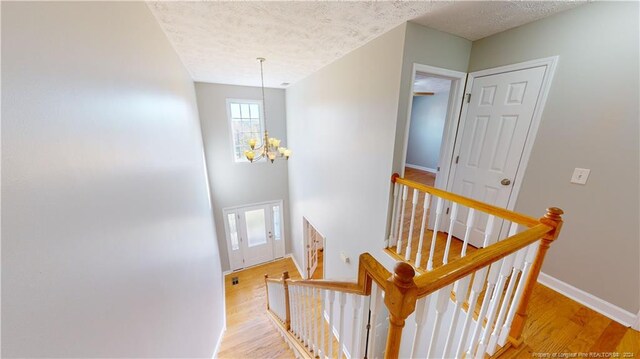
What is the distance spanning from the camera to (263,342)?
273 cm

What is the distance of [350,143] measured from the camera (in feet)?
8.55

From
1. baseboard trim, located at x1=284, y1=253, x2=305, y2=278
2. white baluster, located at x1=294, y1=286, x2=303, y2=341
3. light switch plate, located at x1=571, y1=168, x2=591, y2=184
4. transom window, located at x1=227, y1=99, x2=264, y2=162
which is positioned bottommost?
baseboard trim, located at x1=284, y1=253, x2=305, y2=278

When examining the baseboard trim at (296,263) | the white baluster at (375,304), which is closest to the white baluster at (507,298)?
the white baluster at (375,304)

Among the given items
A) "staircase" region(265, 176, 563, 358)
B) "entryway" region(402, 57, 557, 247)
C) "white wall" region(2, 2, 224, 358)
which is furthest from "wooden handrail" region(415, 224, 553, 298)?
"white wall" region(2, 2, 224, 358)

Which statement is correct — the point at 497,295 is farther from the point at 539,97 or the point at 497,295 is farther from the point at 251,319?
the point at 251,319

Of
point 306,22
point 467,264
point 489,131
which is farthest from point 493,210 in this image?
point 306,22

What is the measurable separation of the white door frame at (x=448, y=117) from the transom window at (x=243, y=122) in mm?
3418

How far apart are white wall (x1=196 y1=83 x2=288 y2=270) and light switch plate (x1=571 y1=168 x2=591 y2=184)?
4.43 meters

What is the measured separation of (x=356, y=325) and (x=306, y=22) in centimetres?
223

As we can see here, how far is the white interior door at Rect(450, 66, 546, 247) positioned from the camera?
6.33 ft

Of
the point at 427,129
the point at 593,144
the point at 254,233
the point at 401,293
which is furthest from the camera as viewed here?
the point at 427,129

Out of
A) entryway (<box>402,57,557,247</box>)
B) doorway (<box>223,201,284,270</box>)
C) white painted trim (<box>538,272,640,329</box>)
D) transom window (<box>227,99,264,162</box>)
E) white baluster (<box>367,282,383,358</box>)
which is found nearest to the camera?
white baluster (<box>367,282,383,358</box>)

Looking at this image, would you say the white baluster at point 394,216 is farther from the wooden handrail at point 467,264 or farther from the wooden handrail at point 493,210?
the wooden handrail at point 467,264

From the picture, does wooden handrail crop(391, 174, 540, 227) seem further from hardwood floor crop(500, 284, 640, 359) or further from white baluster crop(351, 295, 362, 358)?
white baluster crop(351, 295, 362, 358)
